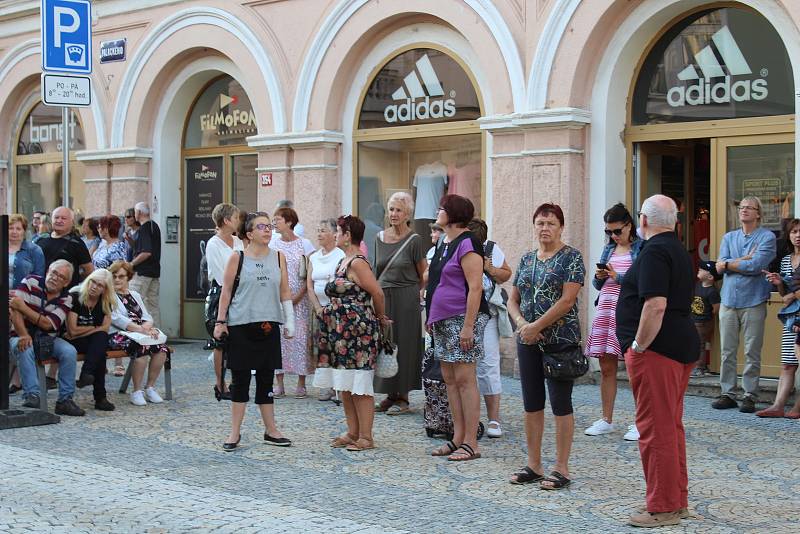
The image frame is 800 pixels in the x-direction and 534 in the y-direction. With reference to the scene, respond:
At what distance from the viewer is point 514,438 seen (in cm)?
892

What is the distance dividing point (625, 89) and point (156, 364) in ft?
18.1

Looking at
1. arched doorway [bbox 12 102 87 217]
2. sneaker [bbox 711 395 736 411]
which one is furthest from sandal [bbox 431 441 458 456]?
arched doorway [bbox 12 102 87 217]

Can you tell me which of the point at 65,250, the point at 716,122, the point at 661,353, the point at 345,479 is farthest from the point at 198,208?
the point at 661,353

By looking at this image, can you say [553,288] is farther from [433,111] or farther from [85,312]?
[433,111]

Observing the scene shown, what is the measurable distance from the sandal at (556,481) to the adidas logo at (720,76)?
5325 mm

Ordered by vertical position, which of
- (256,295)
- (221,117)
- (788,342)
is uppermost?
(221,117)

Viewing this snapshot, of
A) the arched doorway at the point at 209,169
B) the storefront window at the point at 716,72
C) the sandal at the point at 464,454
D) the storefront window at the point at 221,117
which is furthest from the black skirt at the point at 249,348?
the storefront window at the point at 221,117

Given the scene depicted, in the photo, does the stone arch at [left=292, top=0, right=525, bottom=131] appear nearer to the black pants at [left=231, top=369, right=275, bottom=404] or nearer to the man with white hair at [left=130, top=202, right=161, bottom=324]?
the man with white hair at [left=130, top=202, right=161, bottom=324]

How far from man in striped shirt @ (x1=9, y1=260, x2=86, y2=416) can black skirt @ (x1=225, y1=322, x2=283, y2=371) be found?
2296 millimetres

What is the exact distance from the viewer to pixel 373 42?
46.1 feet

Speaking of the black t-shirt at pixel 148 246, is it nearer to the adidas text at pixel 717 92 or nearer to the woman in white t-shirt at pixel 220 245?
the woman in white t-shirt at pixel 220 245

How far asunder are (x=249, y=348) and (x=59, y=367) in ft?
8.50

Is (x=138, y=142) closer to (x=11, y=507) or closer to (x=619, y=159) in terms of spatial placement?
(x=619, y=159)

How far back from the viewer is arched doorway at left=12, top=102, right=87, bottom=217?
19188 millimetres
